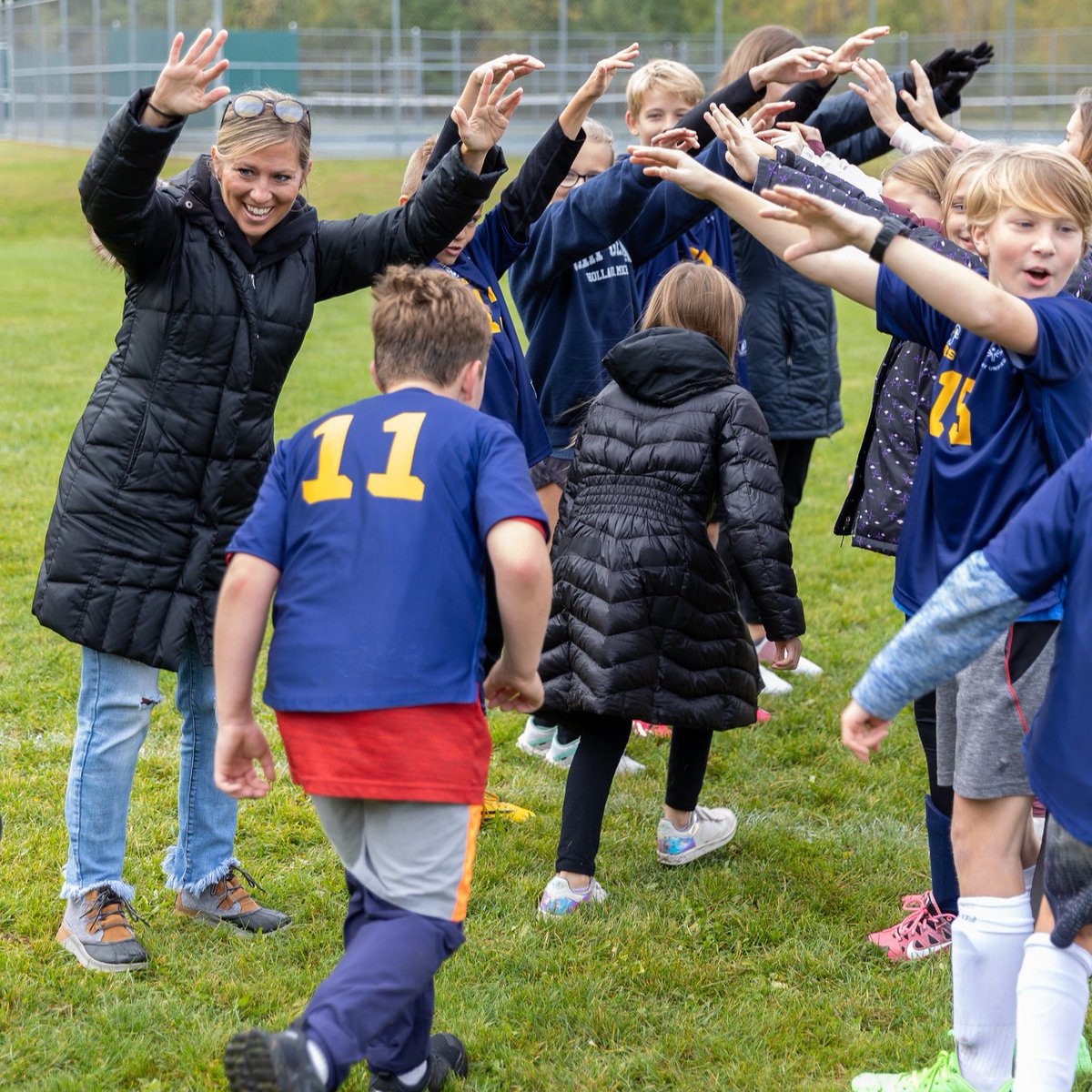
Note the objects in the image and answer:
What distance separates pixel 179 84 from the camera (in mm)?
3141

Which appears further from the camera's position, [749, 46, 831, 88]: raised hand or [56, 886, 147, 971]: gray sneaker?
[749, 46, 831, 88]: raised hand

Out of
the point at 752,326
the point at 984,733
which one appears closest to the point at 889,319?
the point at 984,733

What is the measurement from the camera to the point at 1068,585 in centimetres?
253

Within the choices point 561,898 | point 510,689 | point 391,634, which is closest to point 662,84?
point 561,898

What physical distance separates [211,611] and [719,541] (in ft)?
8.64

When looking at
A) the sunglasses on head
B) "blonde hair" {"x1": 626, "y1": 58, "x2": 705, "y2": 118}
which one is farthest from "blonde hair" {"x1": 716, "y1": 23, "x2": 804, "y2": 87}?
the sunglasses on head

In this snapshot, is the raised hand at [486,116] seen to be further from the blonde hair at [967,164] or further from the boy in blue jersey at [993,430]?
the blonde hair at [967,164]

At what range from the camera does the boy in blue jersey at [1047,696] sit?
249 cm

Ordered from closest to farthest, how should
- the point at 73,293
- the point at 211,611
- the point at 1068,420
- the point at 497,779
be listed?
the point at 1068,420 → the point at 211,611 → the point at 497,779 → the point at 73,293

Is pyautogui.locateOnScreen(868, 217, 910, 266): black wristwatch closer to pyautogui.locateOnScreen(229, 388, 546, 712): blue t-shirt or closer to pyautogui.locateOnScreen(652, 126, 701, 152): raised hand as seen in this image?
pyautogui.locateOnScreen(229, 388, 546, 712): blue t-shirt

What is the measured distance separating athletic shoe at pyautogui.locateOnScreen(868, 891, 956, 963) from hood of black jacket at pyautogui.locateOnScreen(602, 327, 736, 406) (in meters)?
1.56

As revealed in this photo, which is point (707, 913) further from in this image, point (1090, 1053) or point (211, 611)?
point (211, 611)

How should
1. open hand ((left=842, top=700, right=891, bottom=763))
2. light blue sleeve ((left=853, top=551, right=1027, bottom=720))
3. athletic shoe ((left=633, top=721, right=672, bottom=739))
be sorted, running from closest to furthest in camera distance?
1. light blue sleeve ((left=853, top=551, right=1027, bottom=720))
2. open hand ((left=842, top=700, right=891, bottom=763))
3. athletic shoe ((left=633, top=721, right=672, bottom=739))

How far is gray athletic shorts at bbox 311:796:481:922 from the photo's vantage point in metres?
2.79
